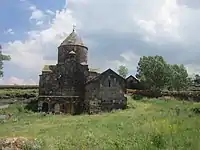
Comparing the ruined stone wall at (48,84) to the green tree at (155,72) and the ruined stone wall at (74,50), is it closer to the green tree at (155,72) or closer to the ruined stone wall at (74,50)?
the ruined stone wall at (74,50)

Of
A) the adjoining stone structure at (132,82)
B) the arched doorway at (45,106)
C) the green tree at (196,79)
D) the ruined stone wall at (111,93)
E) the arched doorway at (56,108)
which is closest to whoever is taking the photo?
the ruined stone wall at (111,93)

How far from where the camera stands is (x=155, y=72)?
2542 inches

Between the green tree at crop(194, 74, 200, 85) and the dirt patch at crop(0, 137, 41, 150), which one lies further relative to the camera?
the green tree at crop(194, 74, 200, 85)

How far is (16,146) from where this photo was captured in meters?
14.1

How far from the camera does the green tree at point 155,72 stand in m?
64.4

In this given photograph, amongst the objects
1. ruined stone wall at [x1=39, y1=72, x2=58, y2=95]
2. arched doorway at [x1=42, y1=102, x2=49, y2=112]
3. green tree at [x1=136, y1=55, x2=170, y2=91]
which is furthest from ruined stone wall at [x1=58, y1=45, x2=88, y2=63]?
green tree at [x1=136, y1=55, x2=170, y2=91]

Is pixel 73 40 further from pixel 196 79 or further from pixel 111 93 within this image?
pixel 196 79

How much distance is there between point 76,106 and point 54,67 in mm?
7075

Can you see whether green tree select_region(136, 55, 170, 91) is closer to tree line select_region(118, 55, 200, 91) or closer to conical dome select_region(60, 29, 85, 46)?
tree line select_region(118, 55, 200, 91)

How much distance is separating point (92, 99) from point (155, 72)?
25157 millimetres

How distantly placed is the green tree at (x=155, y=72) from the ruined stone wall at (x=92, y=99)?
22.3 meters

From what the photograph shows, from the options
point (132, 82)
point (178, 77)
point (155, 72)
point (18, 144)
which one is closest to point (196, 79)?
point (178, 77)

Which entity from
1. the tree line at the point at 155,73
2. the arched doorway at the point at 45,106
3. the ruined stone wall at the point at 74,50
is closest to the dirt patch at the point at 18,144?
the arched doorway at the point at 45,106

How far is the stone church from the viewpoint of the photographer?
42.1m
